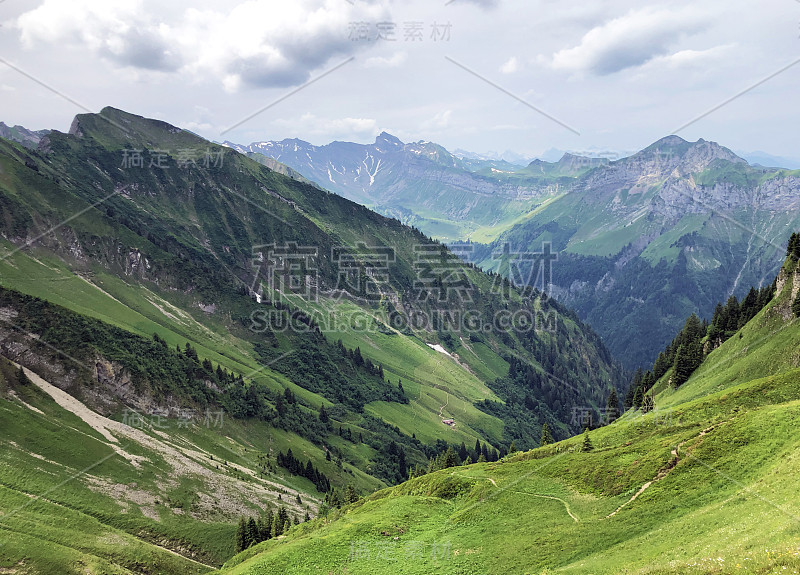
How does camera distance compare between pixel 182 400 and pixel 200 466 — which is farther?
pixel 182 400

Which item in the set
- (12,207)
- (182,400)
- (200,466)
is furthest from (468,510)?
(12,207)

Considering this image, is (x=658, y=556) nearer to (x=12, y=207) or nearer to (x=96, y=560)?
(x=96, y=560)

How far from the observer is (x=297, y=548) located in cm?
6275

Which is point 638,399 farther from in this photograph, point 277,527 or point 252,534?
point 252,534

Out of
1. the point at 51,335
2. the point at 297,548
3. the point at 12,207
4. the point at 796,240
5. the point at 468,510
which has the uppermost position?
the point at 12,207

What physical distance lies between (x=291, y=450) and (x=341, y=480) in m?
18.8

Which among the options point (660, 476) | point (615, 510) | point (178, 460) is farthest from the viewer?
point (178, 460)

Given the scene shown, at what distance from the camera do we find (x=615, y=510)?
164 ft

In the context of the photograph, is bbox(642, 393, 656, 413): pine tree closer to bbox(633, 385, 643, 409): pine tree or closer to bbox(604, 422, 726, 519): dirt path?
bbox(633, 385, 643, 409): pine tree

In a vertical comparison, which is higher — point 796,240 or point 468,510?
point 796,240

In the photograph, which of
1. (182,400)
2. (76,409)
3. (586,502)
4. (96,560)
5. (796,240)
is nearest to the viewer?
(586,502)

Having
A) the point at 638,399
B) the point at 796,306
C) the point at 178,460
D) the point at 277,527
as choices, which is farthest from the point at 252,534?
the point at 796,306

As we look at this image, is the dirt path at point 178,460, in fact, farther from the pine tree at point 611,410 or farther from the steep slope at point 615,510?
the pine tree at point 611,410

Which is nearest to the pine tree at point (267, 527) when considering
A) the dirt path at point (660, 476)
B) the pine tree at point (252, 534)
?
the pine tree at point (252, 534)
